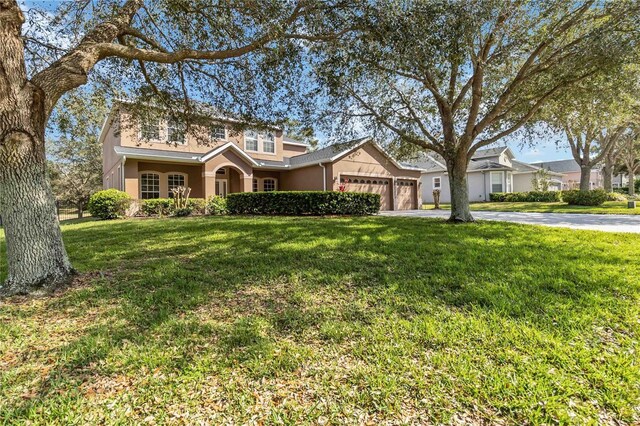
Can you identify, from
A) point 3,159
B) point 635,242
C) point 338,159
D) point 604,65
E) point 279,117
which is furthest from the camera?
point 338,159

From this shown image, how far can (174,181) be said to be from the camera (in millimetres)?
18359

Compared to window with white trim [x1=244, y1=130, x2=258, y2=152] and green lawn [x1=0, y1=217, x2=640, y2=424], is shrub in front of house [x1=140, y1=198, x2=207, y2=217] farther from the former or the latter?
green lawn [x1=0, y1=217, x2=640, y2=424]

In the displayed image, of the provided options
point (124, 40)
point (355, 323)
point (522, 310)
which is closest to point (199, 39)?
point (124, 40)

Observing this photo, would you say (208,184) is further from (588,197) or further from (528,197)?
(528,197)

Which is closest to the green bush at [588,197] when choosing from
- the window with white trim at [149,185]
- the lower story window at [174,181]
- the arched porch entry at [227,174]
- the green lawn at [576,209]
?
the green lawn at [576,209]

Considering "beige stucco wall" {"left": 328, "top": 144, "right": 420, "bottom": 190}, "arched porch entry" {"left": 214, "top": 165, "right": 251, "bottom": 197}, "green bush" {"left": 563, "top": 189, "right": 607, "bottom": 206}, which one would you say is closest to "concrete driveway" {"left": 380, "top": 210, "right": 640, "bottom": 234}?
"green bush" {"left": 563, "top": 189, "right": 607, "bottom": 206}

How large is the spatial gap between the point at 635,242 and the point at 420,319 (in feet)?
21.1

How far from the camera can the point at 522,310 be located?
3.53 m

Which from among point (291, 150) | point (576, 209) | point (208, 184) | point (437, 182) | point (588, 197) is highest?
point (291, 150)

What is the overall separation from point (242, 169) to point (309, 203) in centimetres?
626

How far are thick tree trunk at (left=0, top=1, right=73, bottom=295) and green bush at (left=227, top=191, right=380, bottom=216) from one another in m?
10.5

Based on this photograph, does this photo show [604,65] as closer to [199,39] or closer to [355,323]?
[355,323]

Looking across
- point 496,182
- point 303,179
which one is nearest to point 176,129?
point 303,179

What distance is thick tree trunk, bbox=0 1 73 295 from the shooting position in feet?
13.2
